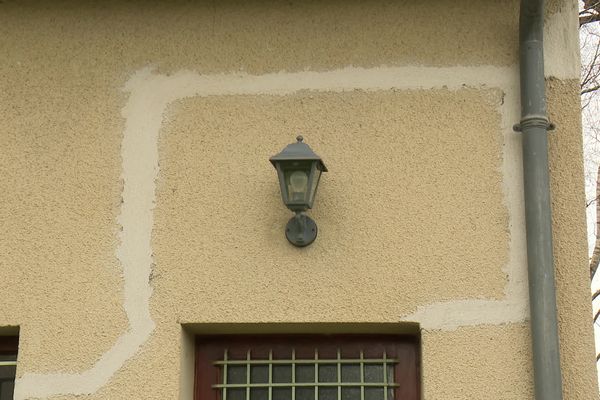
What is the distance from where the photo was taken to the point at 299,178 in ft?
12.8

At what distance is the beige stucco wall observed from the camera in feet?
12.9

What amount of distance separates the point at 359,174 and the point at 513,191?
0.67 metres

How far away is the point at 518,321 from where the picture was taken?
12.7ft

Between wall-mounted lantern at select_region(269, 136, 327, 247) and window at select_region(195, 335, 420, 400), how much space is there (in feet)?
1.66

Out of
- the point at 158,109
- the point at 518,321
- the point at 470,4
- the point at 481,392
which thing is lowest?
the point at 481,392

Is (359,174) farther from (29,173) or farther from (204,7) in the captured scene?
(29,173)

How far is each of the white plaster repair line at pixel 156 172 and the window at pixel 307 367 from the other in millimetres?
294

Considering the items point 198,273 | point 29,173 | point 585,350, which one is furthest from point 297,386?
point 29,173

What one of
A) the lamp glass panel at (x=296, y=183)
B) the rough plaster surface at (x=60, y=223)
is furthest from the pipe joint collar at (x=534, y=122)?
the rough plaster surface at (x=60, y=223)

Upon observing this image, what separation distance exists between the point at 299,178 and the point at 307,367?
851 millimetres

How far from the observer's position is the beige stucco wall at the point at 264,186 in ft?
12.9

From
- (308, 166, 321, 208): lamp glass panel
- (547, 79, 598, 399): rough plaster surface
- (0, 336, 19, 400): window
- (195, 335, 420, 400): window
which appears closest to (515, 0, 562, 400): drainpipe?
(547, 79, 598, 399): rough plaster surface

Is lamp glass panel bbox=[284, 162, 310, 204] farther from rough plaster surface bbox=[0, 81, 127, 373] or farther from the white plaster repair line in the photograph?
rough plaster surface bbox=[0, 81, 127, 373]

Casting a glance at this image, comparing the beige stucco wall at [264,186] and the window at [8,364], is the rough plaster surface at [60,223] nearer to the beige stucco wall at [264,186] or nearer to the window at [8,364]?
the beige stucco wall at [264,186]
